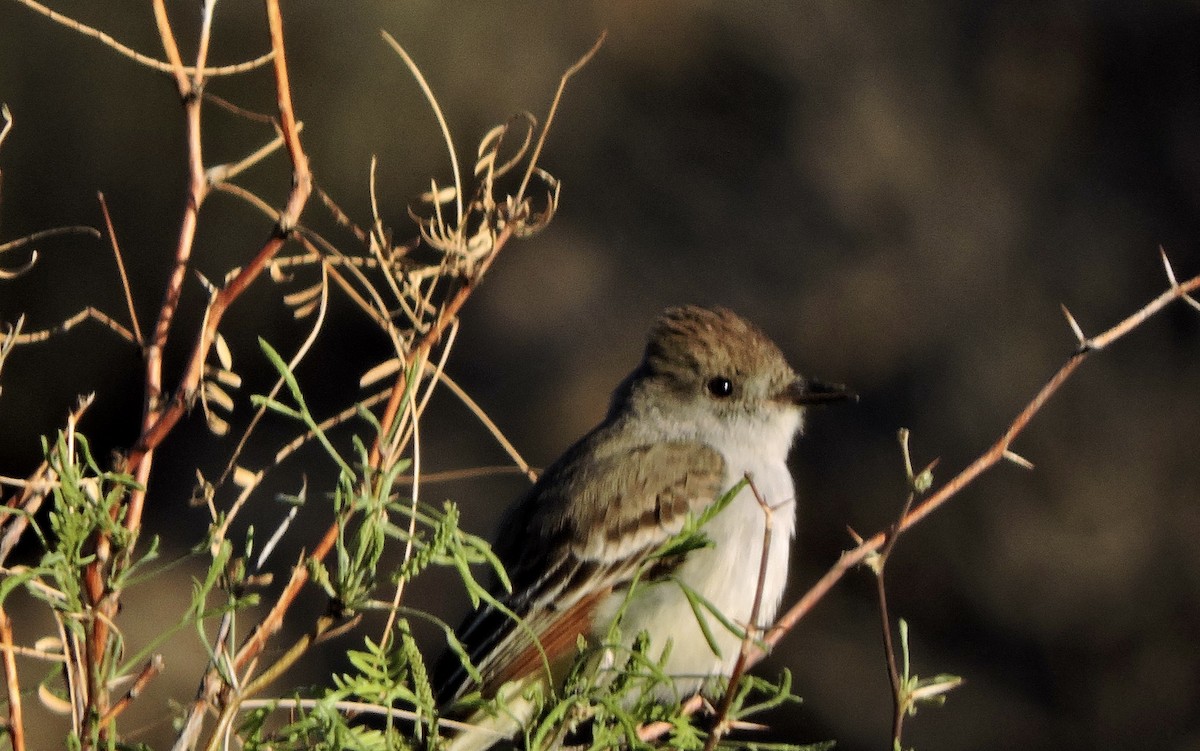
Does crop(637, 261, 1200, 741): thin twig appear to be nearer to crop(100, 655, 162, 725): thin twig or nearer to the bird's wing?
crop(100, 655, 162, 725): thin twig

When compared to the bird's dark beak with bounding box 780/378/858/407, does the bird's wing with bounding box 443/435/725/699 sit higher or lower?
lower

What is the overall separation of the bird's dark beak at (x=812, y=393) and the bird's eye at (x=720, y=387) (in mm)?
149

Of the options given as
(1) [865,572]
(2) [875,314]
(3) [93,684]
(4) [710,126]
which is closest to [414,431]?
(3) [93,684]

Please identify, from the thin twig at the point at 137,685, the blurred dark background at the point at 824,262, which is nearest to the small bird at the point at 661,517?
the thin twig at the point at 137,685

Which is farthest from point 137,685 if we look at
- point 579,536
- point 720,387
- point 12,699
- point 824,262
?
point 824,262

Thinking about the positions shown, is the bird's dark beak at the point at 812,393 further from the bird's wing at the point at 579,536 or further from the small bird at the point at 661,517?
the bird's wing at the point at 579,536

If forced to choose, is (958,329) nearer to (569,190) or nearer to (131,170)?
(569,190)

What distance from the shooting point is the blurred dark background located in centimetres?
700

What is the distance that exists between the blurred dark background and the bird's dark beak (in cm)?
316

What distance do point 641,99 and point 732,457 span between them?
5026 millimetres

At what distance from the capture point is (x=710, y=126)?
27.3 ft

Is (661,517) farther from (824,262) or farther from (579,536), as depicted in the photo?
(824,262)

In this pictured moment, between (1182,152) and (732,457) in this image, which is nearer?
(732,457)

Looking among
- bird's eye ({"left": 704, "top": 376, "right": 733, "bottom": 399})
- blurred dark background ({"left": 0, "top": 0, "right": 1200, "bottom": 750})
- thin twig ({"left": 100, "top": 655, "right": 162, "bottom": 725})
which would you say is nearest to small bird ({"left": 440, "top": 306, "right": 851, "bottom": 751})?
bird's eye ({"left": 704, "top": 376, "right": 733, "bottom": 399})
